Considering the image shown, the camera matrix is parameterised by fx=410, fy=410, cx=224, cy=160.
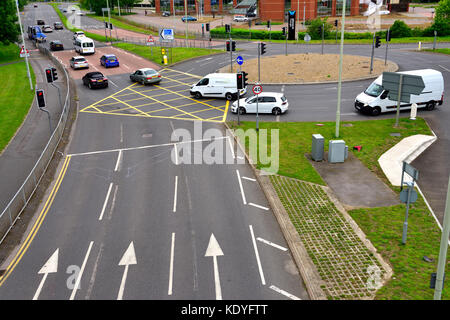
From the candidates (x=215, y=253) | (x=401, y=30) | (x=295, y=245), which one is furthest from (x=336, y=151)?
(x=401, y=30)

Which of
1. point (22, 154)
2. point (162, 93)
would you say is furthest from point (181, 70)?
point (22, 154)

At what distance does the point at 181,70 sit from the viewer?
4725 centimetres

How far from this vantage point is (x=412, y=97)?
1149 inches

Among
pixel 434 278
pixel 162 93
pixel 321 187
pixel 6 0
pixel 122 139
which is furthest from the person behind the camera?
pixel 6 0

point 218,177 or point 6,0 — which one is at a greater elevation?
point 6,0

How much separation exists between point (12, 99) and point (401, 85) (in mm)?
32163

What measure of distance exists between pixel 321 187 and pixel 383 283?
22.7ft

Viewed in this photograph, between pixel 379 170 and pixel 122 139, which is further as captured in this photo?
pixel 122 139

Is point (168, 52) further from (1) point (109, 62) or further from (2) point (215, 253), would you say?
(2) point (215, 253)

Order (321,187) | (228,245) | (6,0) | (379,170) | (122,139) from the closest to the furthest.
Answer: (228,245)
(321,187)
(379,170)
(122,139)
(6,0)

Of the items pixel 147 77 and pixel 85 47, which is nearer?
pixel 147 77

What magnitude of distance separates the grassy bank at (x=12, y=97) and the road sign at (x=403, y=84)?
79.3ft
